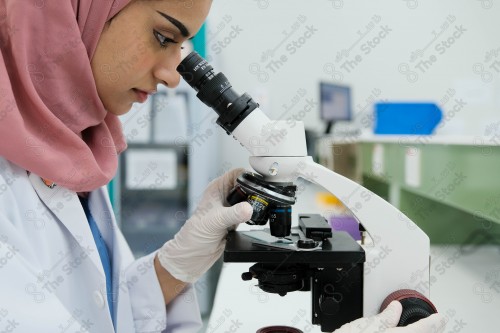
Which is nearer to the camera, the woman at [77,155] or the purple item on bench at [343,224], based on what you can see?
the woman at [77,155]

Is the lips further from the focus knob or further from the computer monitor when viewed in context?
the computer monitor

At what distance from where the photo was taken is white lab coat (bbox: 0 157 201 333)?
0.61 m

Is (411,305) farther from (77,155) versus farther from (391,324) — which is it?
(77,155)

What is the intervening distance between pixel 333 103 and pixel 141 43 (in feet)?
9.46

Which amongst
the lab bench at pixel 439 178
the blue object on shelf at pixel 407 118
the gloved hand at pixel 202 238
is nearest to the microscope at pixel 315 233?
the gloved hand at pixel 202 238

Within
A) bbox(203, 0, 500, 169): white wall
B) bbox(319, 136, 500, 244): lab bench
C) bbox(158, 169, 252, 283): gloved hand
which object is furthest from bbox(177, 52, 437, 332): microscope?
bbox(203, 0, 500, 169): white wall

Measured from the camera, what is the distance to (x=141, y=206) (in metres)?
2.71

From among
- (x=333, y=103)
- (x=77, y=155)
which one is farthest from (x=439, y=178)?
(x=333, y=103)

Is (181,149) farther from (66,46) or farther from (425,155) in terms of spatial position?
(66,46)

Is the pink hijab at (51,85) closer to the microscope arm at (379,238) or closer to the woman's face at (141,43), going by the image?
the woman's face at (141,43)

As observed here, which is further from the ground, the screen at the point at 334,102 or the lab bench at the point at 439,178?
the screen at the point at 334,102

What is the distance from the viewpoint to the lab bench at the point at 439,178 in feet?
4.72

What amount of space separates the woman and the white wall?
111 inches

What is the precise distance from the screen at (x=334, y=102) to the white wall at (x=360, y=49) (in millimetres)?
276
